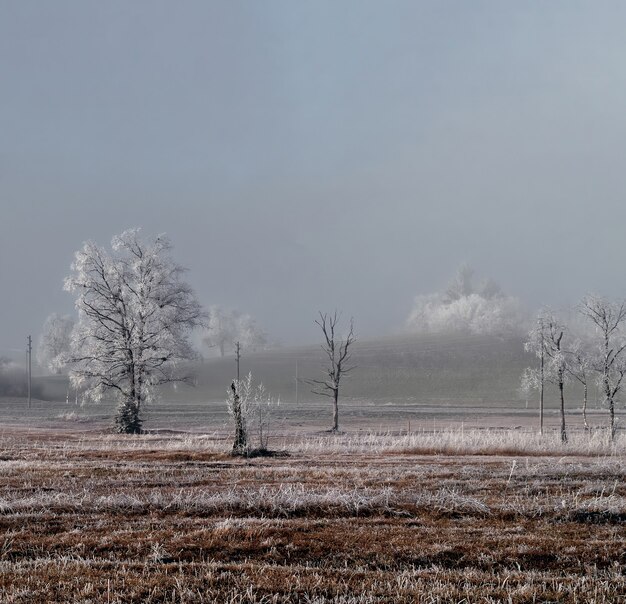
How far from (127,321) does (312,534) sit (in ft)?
134

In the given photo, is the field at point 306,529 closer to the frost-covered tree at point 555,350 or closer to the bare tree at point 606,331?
the frost-covered tree at point 555,350

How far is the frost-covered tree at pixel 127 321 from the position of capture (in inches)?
1925

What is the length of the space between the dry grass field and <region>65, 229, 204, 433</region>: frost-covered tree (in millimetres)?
27211

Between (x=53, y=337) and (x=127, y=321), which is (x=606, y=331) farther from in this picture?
(x=53, y=337)

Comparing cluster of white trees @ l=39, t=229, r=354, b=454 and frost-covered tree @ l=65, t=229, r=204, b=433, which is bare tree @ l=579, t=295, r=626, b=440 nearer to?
cluster of white trees @ l=39, t=229, r=354, b=454

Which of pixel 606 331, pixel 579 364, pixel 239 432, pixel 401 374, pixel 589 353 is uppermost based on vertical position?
pixel 606 331

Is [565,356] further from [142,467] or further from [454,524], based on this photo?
[454,524]

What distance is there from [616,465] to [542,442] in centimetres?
1167

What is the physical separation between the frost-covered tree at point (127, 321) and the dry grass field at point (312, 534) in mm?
27211

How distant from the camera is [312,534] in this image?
11195 millimetres

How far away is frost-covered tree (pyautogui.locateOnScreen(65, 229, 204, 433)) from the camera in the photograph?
4891 cm

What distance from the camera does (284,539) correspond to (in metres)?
10.8

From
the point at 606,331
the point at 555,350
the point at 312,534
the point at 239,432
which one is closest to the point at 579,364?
the point at 555,350

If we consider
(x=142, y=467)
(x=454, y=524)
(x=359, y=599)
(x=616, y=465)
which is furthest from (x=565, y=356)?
(x=359, y=599)
